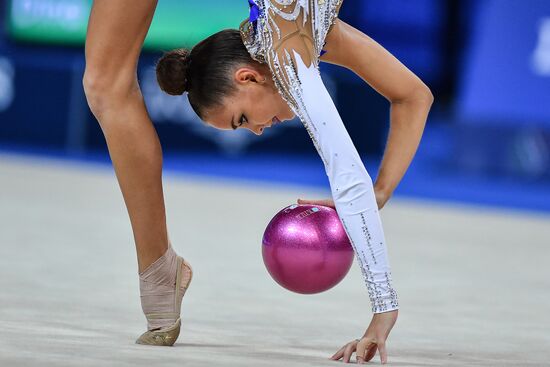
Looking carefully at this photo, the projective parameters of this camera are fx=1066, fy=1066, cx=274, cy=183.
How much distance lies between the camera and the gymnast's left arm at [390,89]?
2.62m

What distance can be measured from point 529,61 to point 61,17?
3.84m

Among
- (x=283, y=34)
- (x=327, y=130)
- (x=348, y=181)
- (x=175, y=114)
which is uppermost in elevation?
(x=175, y=114)

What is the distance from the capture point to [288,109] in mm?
2504

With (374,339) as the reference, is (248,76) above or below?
above

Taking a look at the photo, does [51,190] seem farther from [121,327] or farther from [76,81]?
[121,327]

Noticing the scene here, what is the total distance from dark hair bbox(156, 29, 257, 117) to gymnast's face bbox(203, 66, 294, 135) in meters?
0.02

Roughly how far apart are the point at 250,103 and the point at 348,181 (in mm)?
332

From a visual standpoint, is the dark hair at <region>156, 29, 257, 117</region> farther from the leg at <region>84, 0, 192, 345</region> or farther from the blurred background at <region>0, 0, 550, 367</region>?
the blurred background at <region>0, 0, 550, 367</region>

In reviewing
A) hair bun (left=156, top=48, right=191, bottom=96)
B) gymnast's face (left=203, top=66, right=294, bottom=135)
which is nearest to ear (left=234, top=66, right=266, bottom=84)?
gymnast's face (left=203, top=66, right=294, bottom=135)

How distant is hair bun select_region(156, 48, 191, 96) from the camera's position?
2.51 meters

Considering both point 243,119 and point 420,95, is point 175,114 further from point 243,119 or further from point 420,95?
point 243,119

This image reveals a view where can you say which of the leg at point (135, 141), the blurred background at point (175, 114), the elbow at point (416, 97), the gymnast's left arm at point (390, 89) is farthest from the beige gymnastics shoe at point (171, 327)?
the blurred background at point (175, 114)

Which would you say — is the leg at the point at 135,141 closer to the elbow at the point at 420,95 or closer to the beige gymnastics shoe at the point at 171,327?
the beige gymnastics shoe at the point at 171,327

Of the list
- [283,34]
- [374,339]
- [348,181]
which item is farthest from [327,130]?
[374,339]
